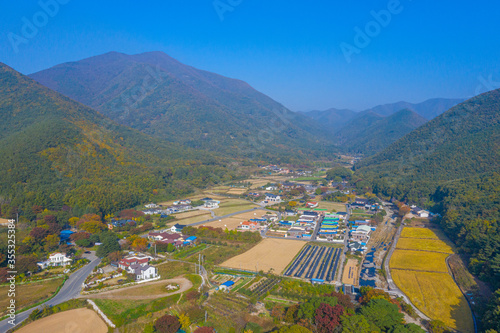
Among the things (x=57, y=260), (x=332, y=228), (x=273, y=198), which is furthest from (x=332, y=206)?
(x=57, y=260)

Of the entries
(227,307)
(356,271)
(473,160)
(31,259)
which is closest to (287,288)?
(227,307)

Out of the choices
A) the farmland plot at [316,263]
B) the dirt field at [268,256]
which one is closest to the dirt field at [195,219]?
the dirt field at [268,256]

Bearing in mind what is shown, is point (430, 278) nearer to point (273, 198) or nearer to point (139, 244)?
point (139, 244)

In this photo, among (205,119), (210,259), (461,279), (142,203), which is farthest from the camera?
(205,119)

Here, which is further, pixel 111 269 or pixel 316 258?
pixel 316 258

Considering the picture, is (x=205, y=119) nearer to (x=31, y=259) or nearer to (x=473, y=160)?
(x=473, y=160)

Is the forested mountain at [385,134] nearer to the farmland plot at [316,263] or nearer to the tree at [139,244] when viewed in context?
the farmland plot at [316,263]

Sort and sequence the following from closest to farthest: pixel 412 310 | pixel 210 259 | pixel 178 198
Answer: pixel 412 310 < pixel 210 259 < pixel 178 198

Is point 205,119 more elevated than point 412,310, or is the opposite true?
point 205,119
